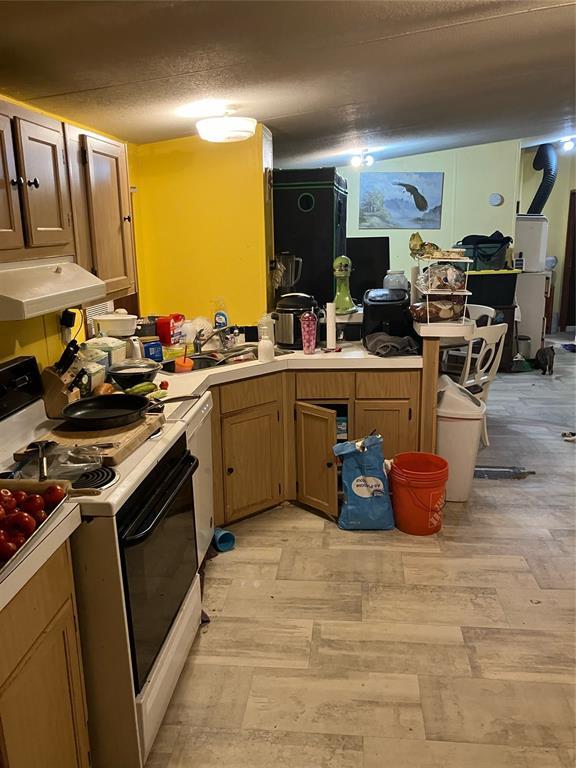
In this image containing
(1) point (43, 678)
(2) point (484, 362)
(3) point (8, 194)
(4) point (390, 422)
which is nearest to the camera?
(1) point (43, 678)

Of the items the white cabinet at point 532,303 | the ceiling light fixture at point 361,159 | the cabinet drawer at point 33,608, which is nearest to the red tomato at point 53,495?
the cabinet drawer at point 33,608

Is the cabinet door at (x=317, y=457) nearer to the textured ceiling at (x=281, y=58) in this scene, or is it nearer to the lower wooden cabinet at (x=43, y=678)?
the textured ceiling at (x=281, y=58)

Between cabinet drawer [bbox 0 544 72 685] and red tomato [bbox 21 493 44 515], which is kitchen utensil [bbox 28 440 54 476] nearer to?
red tomato [bbox 21 493 44 515]

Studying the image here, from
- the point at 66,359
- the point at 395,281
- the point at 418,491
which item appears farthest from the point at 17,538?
the point at 395,281

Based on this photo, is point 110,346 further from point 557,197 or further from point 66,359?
point 557,197

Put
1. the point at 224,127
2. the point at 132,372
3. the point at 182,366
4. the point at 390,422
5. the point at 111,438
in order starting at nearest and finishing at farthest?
the point at 111,438
the point at 132,372
the point at 224,127
the point at 182,366
the point at 390,422

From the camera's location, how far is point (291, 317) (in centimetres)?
344

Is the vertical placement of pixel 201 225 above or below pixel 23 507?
above

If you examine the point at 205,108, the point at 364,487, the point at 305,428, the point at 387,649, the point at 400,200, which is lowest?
the point at 387,649

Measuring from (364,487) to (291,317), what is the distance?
1.00 m

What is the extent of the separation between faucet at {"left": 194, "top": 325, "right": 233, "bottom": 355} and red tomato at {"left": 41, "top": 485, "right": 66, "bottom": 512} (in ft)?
5.89

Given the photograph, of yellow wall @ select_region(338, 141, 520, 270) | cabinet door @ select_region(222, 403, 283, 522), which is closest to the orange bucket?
cabinet door @ select_region(222, 403, 283, 522)

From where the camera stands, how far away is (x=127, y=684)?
1712 millimetres

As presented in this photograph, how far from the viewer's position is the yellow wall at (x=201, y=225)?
3652 millimetres
